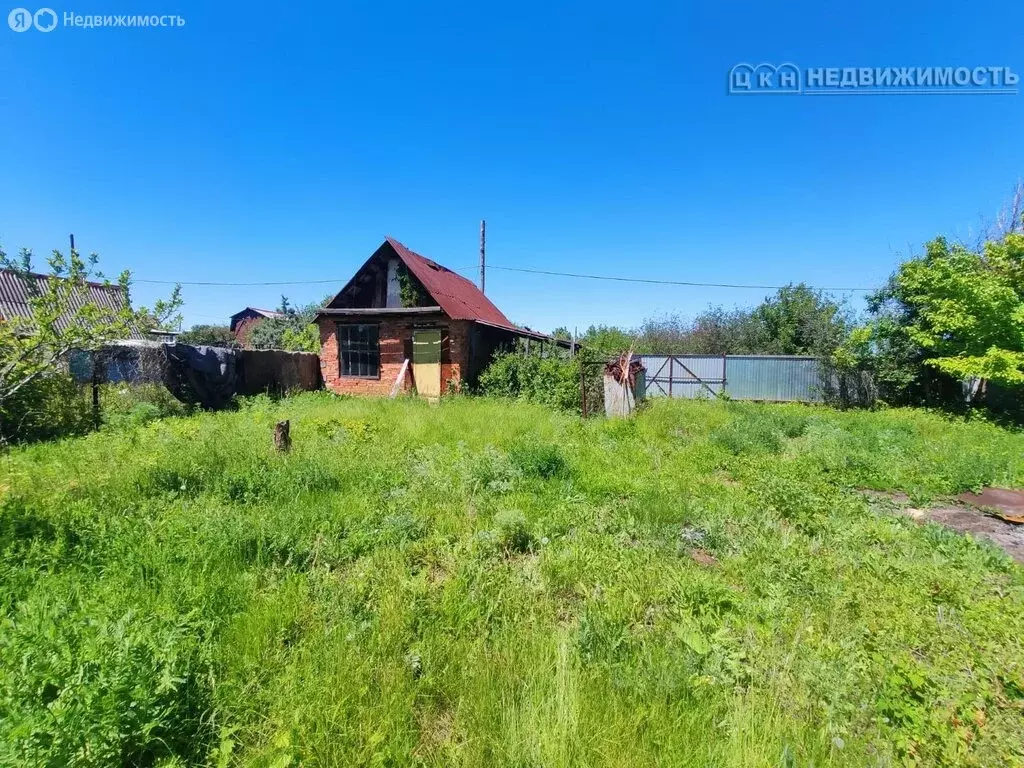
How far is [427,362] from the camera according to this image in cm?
1287

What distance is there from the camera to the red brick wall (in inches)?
493

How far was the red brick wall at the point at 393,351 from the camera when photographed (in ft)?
41.1

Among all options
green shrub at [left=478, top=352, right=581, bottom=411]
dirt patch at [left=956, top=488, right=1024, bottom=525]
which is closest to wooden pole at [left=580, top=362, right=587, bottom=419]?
green shrub at [left=478, top=352, right=581, bottom=411]

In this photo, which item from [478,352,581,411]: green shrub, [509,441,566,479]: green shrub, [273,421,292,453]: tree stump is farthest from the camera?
[478,352,581,411]: green shrub

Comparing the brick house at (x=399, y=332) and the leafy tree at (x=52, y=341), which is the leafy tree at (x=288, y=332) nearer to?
the brick house at (x=399, y=332)

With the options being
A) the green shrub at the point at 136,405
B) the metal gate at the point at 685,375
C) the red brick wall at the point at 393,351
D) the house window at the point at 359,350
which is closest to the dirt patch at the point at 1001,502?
the metal gate at the point at 685,375

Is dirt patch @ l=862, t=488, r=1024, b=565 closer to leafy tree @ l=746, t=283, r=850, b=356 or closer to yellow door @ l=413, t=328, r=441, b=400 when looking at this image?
yellow door @ l=413, t=328, r=441, b=400

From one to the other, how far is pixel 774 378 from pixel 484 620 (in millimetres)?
15356

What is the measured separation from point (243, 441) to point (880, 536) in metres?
7.40

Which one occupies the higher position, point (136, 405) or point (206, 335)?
point (206, 335)

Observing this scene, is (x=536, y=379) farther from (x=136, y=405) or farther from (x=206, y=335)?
(x=206, y=335)

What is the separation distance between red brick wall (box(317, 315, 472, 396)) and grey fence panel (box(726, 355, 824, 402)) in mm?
9653

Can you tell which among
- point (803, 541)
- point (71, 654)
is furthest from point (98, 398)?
point (803, 541)

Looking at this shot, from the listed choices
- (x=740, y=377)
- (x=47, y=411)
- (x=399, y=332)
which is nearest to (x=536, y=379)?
Answer: (x=399, y=332)
